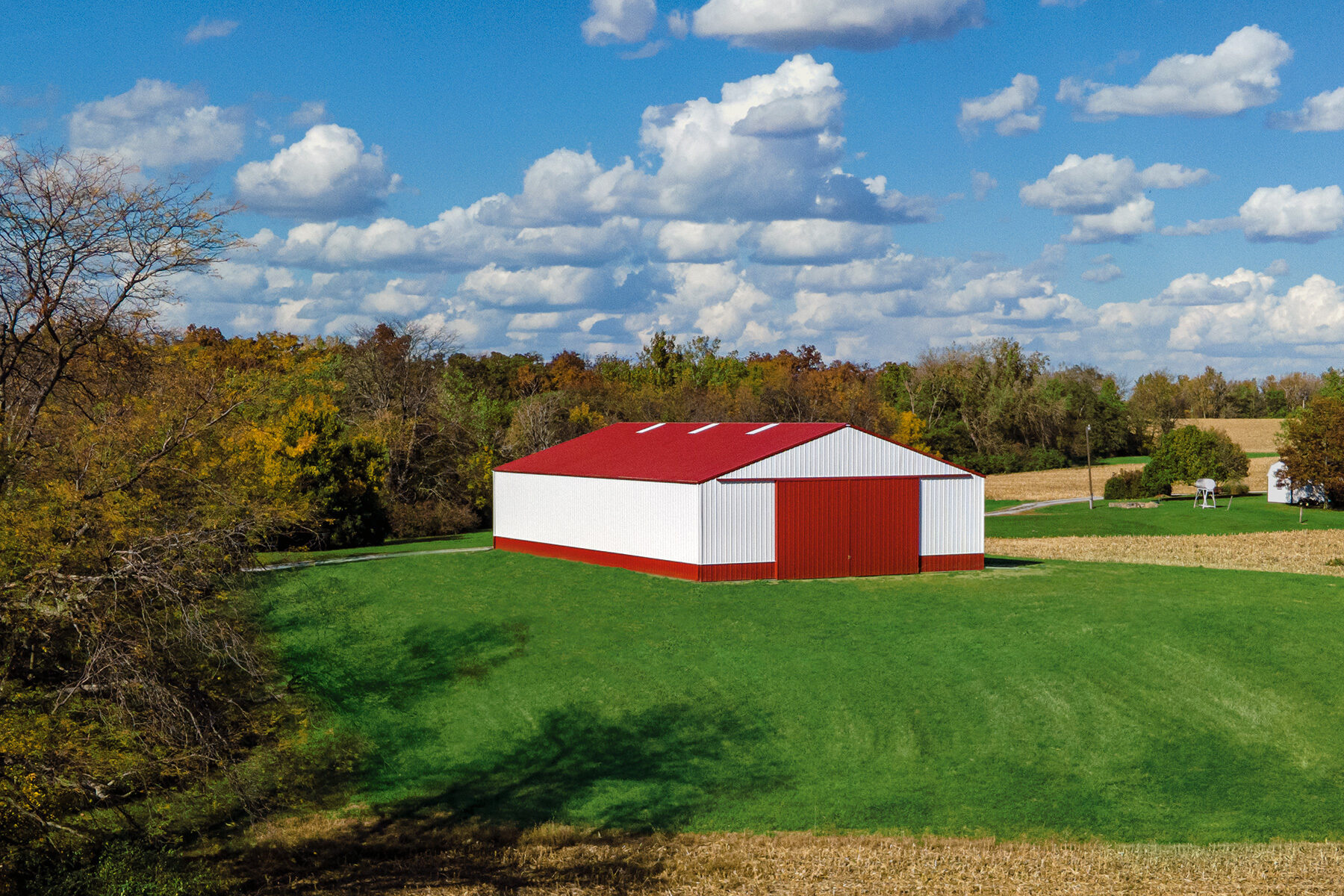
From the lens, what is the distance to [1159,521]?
61.7 metres

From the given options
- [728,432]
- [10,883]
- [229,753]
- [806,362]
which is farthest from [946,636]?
[806,362]

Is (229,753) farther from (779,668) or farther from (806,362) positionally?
(806,362)

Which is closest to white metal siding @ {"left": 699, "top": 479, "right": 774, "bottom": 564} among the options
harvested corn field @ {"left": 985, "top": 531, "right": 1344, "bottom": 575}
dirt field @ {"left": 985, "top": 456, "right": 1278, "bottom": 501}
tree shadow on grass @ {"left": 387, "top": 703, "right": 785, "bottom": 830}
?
tree shadow on grass @ {"left": 387, "top": 703, "right": 785, "bottom": 830}

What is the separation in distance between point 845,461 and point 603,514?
8.05 m

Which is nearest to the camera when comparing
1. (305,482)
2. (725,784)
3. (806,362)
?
(725,784)

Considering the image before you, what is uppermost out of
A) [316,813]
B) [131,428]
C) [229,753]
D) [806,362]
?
[806,362]

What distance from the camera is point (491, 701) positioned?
80.1ft

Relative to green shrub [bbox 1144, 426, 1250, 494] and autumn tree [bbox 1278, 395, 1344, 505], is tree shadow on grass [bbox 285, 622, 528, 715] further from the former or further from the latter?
green shrub [bbox 1144, 426, 1250, 494]

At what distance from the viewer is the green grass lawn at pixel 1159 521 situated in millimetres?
59188

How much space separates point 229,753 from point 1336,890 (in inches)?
582

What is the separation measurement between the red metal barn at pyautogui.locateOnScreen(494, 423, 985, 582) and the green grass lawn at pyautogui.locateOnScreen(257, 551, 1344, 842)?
3.94ft

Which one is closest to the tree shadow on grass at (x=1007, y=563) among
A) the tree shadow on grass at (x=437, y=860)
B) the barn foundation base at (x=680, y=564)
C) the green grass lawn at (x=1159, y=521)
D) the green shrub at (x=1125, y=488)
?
the barn foundation base at (x=680, y=564)

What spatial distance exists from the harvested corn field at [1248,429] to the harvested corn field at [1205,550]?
5920 cm

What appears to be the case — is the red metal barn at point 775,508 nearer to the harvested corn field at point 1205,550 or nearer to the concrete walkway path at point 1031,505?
the harvested corn field at point 1205,550
